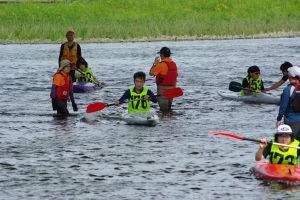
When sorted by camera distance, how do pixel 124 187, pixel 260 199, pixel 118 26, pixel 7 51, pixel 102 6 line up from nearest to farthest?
pixel 260 199
pixel 124 187
pixel 7 51
pixel 118 26
pixel 102 6

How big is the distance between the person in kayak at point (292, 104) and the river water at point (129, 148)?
1038 mm

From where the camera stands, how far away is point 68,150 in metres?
15.7

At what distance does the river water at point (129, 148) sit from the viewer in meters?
12.5

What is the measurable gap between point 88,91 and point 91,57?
15277mm

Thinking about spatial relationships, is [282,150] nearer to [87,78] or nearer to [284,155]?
[284,155]

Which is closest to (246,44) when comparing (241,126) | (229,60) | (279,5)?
(229,60)

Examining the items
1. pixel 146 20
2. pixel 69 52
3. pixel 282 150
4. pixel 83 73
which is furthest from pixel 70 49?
pixel 146 20

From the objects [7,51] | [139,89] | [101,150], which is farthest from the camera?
[7,51]

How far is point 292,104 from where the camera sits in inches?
514

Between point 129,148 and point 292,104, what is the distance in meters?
3.88

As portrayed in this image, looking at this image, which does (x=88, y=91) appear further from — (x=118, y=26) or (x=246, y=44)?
(x=118, y=26)

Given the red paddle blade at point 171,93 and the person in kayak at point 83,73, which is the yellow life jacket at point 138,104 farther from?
the person in kayak at point 83,73

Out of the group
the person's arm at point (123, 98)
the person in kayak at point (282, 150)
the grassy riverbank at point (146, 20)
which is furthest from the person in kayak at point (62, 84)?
the grassy riverbank at point (146, 20)

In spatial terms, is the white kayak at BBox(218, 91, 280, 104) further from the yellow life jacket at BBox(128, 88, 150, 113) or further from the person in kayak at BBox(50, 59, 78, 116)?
the person in kayak at BBox(50, 59, 78, 116)
